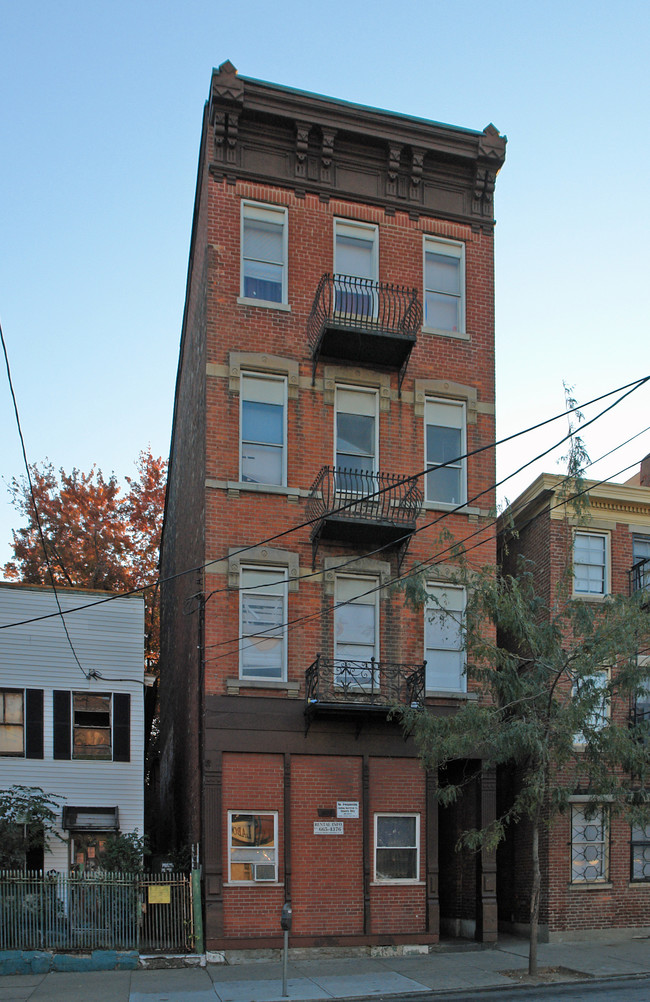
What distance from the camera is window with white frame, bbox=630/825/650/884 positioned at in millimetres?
22000

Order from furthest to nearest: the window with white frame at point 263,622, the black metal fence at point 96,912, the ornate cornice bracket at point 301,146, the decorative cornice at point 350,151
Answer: the ornate cornice bracket at point 301,146 < the decorative cornice at point 350,151 < the window with white frame at point 263,622 < the black metal fence at point 96,912

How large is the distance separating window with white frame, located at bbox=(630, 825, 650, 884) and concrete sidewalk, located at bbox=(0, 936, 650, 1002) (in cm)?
245

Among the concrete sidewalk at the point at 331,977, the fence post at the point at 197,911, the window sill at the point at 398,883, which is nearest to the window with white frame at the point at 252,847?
the fence post at the point at 197,911

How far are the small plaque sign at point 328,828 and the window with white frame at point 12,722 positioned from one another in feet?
19.2

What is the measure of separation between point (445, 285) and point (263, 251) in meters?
4.06

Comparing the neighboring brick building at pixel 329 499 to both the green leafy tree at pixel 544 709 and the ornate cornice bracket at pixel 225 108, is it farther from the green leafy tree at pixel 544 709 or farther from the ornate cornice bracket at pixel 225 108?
the green leafy tree at pixel 544 709

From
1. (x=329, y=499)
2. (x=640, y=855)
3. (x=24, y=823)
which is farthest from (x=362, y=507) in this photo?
(x=640, y=855)

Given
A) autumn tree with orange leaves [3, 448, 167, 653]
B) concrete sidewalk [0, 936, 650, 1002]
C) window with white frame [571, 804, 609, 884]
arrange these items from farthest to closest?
1. autumn tree with orange leaves [3, 448, 167, 653]
2. window with white frame [571, 804, 609, 884]
3. concrete sidewalk [0, 936, 650, 1002]

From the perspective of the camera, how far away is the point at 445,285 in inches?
899

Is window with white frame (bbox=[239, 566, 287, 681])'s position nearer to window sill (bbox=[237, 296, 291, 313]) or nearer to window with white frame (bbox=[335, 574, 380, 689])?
window with white frame (bbox=[335, 574, 380, 689])

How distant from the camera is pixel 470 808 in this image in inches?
Result: 829

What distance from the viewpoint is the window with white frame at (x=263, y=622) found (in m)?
19.8

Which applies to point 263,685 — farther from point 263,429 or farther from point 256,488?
point 263,429

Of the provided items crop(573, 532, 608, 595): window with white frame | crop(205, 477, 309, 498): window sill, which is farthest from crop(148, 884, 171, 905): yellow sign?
crop(573, 532, 608, 595): window with white frame
